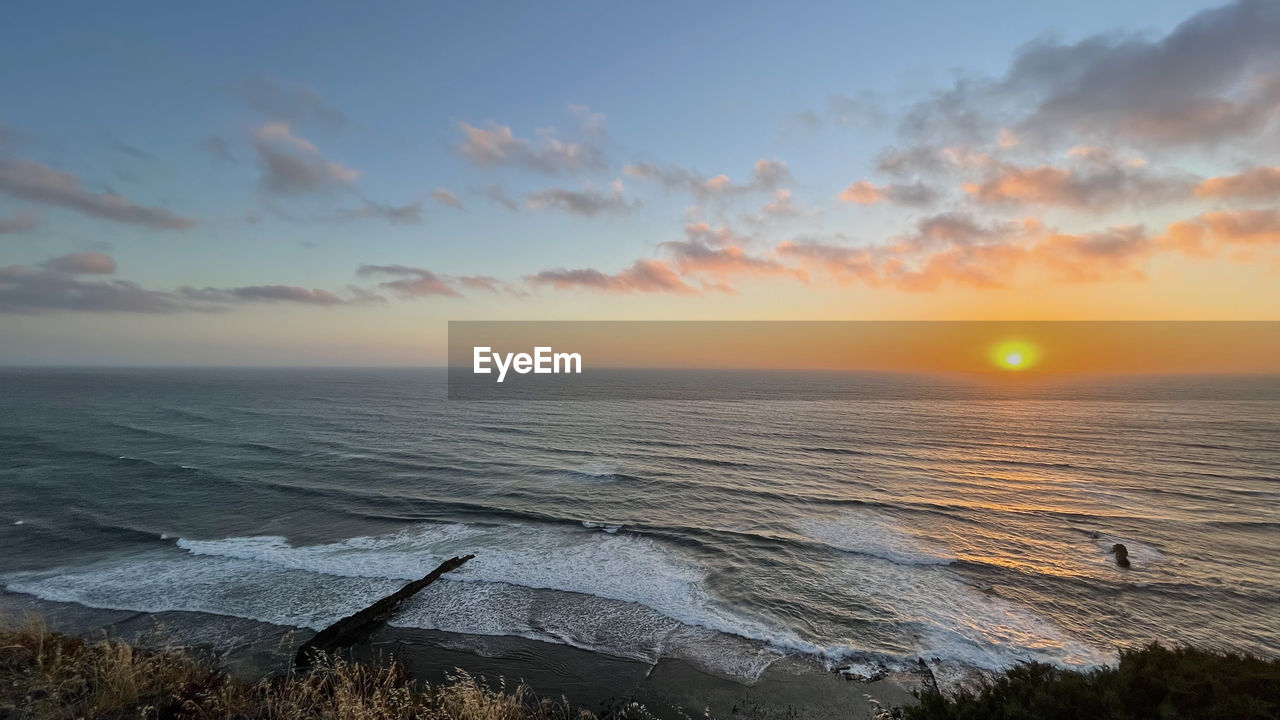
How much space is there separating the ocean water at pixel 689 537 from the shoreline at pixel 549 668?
72 cm

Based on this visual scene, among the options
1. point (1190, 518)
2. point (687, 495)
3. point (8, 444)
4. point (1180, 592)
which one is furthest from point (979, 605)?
point (8, 444)

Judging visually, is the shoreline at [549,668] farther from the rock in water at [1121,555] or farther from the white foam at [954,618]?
the rock in water at [1121,555]

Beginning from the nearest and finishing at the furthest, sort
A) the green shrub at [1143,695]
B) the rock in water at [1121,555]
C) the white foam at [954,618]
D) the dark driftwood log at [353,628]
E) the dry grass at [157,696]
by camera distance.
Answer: the green shrub at [1143,695], the dry grass at [157,696], the dark driftwood log at [353,628], the white foam at [954,618], the rock in water at [1121,555]

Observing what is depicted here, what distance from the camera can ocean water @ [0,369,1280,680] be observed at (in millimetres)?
19062

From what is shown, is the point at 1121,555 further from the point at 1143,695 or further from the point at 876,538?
the point at 1143,695

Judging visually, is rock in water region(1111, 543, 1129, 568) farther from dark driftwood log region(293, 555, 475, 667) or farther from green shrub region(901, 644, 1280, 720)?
dark driftwood log region(293, 555, 475, 667)

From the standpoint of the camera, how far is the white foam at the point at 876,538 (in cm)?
2542

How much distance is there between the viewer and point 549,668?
1639cm

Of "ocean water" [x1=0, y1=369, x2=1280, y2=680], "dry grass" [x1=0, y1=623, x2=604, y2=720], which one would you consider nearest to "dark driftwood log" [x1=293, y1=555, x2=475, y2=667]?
"ocean water" [x1=0, y1=369, x2=1280, y2=680]

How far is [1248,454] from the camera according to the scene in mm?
49125

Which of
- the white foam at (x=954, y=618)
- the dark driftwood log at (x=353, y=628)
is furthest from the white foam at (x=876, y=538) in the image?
the dark driftwood log at (x=353, y=628)

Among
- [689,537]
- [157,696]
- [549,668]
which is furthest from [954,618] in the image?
[157,696]

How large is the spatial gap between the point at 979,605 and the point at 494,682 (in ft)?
62.8

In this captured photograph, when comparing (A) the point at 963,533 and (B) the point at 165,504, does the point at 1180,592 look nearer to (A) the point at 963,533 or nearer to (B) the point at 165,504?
(A) the point at 963,533
